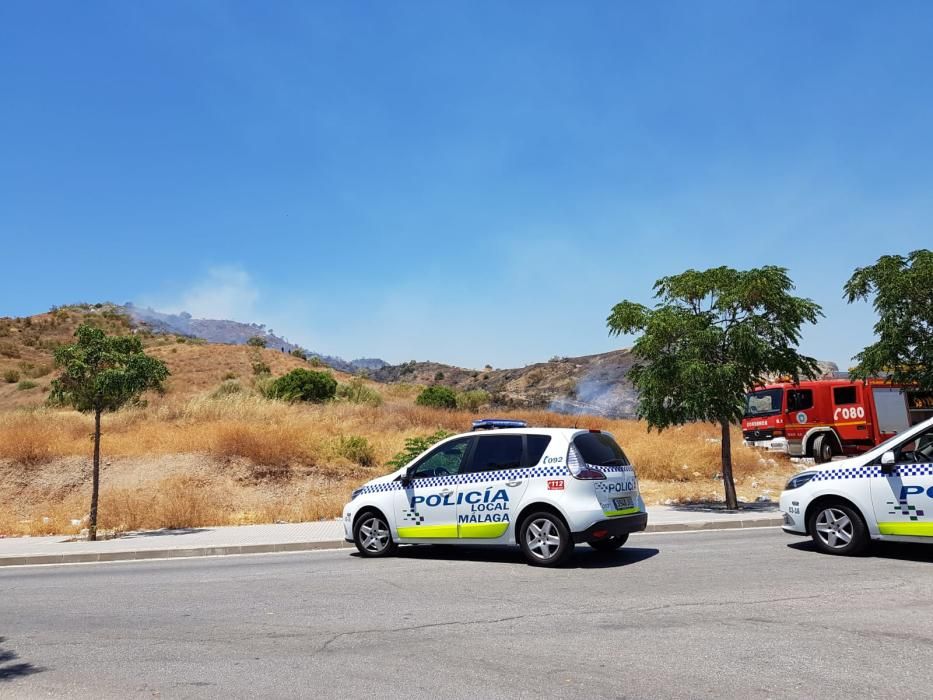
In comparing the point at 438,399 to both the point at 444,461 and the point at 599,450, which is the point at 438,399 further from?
the point at 599,450

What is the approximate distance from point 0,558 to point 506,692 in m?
11.1

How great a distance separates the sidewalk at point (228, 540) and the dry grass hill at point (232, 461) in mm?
1328

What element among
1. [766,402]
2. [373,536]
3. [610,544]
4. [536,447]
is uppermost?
[766,402]

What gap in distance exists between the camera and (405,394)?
48.4m

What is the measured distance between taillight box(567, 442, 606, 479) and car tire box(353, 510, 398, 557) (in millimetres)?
3011

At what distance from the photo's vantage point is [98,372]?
1438cm

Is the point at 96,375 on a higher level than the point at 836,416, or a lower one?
higher

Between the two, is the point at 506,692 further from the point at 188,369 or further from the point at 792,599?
the point at 188,369

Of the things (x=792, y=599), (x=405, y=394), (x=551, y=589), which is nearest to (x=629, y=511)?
(x=551, y=589)

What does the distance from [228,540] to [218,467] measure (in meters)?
8.66

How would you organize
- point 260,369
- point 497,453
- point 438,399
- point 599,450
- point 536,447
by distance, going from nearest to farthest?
point 536,447 → point 599,450 → point 497,453 → point 438,399 → point 260,369

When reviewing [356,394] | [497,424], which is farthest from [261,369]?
[497,424]

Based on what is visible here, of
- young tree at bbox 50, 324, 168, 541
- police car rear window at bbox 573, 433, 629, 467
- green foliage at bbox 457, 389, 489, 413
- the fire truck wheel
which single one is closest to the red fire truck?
the fire truck wheel

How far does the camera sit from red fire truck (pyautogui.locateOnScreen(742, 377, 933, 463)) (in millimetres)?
25484
